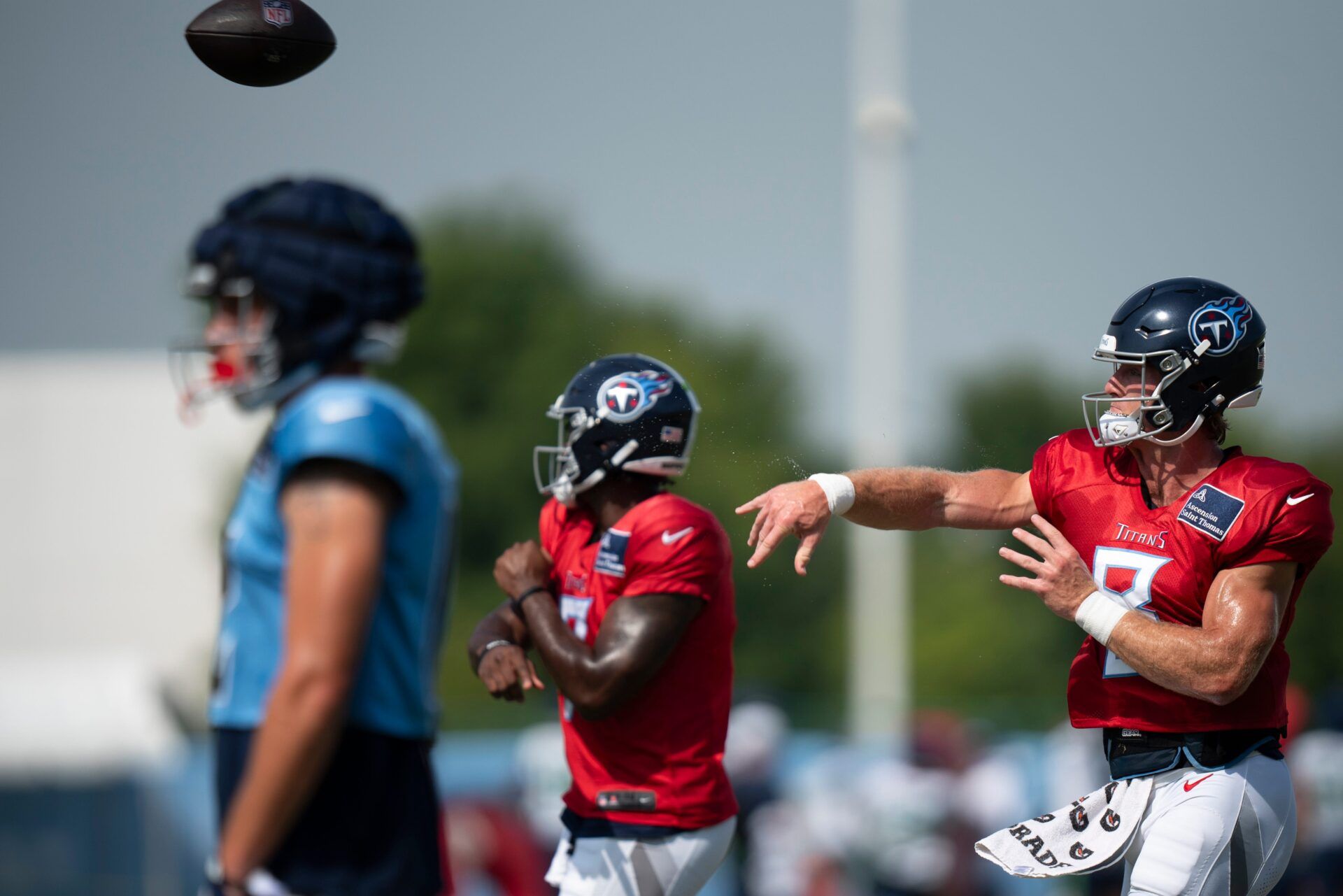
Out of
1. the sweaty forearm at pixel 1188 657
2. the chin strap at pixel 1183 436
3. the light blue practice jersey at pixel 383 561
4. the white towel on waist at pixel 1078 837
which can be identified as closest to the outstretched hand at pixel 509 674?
the light blue practice jersey at pixel 383 561

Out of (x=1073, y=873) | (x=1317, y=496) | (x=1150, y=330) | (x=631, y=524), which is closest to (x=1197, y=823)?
(x=1073, y=873)

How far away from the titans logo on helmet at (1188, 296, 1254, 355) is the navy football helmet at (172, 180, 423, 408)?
227 centimetres

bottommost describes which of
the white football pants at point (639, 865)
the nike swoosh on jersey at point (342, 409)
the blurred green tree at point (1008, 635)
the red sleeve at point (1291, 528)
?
the blurred green tree at point (1008, 635)

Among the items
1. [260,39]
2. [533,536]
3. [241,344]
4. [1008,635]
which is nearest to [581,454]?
[241,344]

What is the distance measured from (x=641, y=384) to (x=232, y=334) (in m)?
1.66

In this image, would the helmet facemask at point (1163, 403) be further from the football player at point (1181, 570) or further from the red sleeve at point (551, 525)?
the red sleeve at point (551, 525)

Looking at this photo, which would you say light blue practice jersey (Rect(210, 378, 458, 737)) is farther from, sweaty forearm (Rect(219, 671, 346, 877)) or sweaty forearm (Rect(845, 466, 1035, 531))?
sweaty forearm (Rect(845, 466, 1035, 531))

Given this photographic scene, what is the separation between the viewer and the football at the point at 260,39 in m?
4.54

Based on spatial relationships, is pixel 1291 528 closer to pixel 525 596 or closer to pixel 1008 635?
pixel 525 596

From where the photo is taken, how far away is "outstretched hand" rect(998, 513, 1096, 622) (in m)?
3.91

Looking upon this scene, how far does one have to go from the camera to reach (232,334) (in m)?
3.09

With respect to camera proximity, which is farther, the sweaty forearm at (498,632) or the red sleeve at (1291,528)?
the sweaty forearm at (498,632)

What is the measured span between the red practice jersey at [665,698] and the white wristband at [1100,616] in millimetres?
1109

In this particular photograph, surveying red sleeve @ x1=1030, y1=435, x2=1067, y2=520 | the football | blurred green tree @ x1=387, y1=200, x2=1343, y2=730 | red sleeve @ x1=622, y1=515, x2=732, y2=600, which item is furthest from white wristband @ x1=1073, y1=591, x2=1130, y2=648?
blurred green tree @ x1=387, y1=200, x2=1343, y2=730
